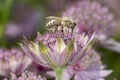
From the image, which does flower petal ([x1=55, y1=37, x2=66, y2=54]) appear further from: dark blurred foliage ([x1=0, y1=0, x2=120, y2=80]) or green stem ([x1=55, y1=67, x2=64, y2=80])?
dark blurred foliage ([x1=0, y1=0, x2=120, y2=80])

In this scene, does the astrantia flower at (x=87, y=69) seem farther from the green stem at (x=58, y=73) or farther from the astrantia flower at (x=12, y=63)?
the green stem at (x=58, y=73)

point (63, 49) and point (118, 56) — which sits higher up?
point (118, 56)

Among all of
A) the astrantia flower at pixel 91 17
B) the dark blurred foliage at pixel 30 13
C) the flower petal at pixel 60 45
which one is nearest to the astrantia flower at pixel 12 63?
the flower petal at pixel 60 45

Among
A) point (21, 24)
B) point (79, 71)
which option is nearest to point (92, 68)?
point (79, 71)

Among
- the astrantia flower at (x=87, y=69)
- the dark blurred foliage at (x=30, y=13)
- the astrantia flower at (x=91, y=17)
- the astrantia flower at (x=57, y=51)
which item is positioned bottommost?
the astrantia flower at (x=57, y=51)

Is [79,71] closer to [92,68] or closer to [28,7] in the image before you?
[92,68]

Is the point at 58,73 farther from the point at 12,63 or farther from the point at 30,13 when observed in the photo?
the point at 30,13

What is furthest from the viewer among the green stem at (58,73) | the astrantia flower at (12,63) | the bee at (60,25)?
the astrantia flower at (12,63)
